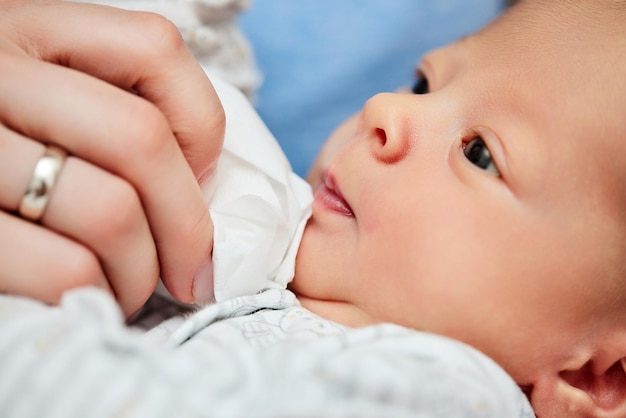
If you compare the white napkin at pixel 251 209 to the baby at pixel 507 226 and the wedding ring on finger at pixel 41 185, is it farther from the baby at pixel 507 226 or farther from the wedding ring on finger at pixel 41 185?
the wedding ring on finger at pixel 41 185

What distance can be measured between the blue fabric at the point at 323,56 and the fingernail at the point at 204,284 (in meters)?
0.63

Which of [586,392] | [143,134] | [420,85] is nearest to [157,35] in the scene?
[143,134]

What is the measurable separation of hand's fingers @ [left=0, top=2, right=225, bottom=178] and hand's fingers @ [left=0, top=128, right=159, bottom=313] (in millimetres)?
131

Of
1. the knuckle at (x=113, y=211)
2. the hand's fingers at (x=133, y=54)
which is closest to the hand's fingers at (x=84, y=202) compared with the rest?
the knuckle at (x=113, y=211)

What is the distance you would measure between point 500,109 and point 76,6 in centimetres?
56

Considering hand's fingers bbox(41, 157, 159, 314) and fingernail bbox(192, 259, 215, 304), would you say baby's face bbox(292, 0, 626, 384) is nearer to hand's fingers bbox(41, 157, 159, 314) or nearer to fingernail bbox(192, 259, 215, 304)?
fingernail bbox(192, 259, 215, 304)

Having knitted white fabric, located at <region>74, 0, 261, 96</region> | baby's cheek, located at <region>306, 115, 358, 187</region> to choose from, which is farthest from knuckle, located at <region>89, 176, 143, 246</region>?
knitted white fabric, located at <region>74, 0, 261, 96</region>

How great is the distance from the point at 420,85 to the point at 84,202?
0.68 metres

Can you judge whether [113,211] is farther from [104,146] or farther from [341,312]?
[341,312]

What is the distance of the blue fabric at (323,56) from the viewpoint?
58.9 inches

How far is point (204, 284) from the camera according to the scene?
2.79 feet

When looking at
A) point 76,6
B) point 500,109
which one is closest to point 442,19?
point 500,109

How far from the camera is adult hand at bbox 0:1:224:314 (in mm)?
649

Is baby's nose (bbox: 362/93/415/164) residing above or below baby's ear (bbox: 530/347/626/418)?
above
